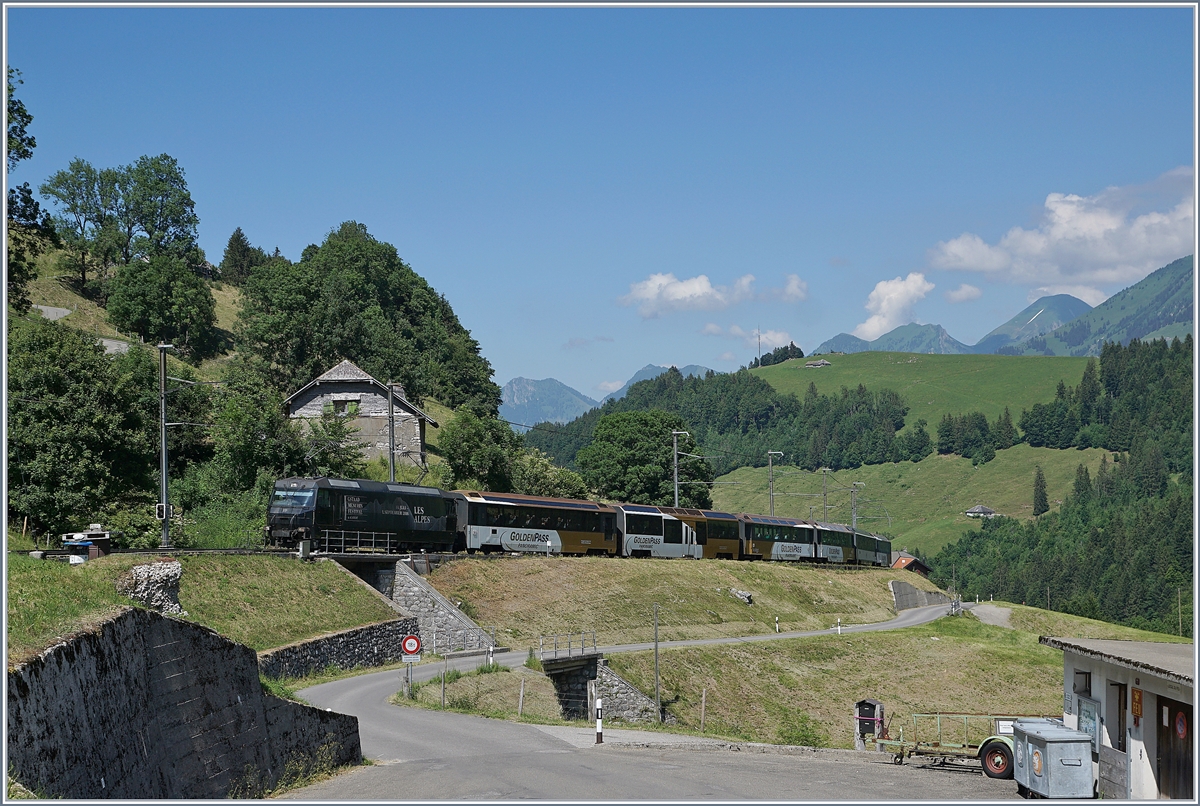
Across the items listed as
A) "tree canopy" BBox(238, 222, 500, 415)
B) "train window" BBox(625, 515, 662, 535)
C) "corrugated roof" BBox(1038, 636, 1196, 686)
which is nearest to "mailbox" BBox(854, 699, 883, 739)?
"corrugated roof" BBox(1038, 636, 1196, 686)

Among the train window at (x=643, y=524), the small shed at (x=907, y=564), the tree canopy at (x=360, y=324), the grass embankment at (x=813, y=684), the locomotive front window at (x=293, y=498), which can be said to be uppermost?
the tree canopy at (x=360, y=324)

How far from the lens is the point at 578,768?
2320cm

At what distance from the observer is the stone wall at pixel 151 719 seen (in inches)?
505

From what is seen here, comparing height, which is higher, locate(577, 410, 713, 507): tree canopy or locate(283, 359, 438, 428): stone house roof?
locate(283, 359, 438, 428): stone house roof

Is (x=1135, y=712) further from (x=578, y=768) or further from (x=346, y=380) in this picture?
(x=346, y=380)

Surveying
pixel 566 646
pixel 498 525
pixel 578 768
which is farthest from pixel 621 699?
pixel 578 768

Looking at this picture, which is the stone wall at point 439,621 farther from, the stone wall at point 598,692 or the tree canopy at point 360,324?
the tree canopy at point 360,324

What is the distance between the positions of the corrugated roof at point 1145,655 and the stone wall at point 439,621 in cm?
2569

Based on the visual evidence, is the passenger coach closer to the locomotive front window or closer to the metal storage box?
the locomotive front window

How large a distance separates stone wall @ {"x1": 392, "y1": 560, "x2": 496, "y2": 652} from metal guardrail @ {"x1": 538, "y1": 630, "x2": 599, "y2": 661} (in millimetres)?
2648

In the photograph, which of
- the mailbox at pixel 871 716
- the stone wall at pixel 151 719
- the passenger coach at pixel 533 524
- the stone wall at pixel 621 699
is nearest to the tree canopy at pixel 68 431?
the passenger coach at pixel 533 524

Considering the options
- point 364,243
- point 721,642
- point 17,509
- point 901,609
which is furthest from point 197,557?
point 364,243

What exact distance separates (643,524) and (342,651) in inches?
1226

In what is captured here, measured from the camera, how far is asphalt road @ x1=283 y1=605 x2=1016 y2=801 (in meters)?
20.1
